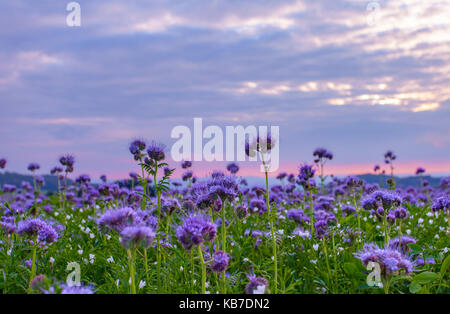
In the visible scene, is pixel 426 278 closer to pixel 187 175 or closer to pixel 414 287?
pixel 414 287

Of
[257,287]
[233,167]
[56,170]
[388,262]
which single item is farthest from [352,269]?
[56,170]

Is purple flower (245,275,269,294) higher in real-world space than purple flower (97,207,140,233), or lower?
lower

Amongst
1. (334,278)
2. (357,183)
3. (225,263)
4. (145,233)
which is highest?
(357,183)

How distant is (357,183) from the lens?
25.6ft

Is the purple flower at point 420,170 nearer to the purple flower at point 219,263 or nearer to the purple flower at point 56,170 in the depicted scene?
the purple flower at point 56,170

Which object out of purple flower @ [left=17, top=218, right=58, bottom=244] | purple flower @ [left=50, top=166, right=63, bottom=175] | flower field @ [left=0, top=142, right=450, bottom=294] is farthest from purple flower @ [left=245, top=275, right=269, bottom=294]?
purple flower @ [left=50, top=166, right=63, bottom=175]

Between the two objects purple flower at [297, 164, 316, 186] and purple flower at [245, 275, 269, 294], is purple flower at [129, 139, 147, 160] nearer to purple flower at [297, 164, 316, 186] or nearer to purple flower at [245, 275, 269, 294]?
purple flower at [297, 164, 316, 186]

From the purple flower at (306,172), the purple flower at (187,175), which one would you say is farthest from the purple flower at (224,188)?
the purple flower at (187,175)

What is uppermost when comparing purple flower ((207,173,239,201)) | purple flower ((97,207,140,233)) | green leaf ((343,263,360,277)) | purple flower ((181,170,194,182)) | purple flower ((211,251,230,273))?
purple flower ((181,170,194,182))
